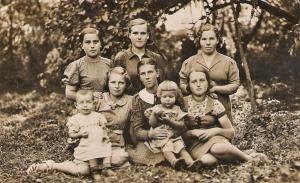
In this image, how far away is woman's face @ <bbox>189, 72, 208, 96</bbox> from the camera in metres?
5.68

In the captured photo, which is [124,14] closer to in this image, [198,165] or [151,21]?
[151,21]

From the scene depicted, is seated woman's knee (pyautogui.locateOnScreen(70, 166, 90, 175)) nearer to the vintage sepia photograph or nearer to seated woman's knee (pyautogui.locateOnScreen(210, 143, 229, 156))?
the vintage sepia photograph

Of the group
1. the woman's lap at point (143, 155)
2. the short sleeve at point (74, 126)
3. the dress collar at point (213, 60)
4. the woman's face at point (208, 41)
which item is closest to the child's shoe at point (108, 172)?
the woman's lap at point (143, 155)

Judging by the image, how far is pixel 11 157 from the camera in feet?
22.4

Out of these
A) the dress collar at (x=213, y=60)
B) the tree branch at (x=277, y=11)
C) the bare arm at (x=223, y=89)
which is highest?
the tree branch at (x=277, y=11)

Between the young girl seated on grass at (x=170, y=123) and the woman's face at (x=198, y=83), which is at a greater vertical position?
the woman's face at (x=198, y=83)

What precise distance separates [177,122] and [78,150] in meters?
0.96

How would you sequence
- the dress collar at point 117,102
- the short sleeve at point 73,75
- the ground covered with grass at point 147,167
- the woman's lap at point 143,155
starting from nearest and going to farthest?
1. the ground covered with grass at point 147,167
2. the woman's lap at point 143,155
3. the dress collar at point 117,102
4. the short sleeve at point 73,75

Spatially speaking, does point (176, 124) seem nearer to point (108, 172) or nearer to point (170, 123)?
point (170, 123)

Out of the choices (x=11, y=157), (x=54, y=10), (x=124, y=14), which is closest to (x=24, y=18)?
(x=54, y=10)

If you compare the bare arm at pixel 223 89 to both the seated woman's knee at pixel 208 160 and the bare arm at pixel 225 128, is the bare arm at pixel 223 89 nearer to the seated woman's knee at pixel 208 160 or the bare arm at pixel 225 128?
the bare arm at pixel 225 128

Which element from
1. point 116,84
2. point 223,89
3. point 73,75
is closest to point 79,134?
point 116,84

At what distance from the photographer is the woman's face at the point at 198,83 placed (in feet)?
18.6

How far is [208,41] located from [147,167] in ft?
4.47
